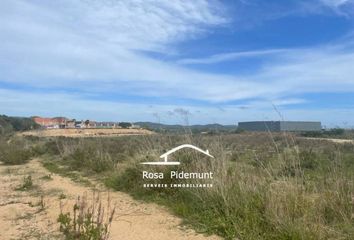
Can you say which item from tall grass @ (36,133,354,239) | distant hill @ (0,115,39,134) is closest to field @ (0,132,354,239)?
tall grass @ (36,133,354,239)

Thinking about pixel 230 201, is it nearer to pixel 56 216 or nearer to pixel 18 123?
pixel 56 216

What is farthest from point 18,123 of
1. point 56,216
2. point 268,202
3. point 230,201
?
point 268,202

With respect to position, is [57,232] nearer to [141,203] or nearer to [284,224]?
[141,203]

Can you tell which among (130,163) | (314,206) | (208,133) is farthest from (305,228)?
(208,133)

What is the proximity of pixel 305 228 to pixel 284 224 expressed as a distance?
314mm

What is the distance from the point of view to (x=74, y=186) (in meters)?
11.9

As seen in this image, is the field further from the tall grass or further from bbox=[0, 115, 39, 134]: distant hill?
bbox=[0, 115, 39, 134]: distant hill

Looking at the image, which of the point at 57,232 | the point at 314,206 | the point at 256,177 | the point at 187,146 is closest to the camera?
the point at 314,206

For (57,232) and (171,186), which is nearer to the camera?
(57,232)

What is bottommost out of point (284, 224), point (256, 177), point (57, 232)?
point (57, 232)

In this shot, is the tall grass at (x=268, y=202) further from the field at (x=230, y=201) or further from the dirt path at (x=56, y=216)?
the dirt path at (x=56, y=216)

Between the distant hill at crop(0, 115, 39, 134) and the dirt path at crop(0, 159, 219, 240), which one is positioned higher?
the distant hill at crop(0, 115, 39, 134)

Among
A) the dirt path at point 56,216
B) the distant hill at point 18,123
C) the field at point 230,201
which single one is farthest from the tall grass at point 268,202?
the distant hill at point 18,123

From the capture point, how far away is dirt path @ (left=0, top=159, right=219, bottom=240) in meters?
6.70
